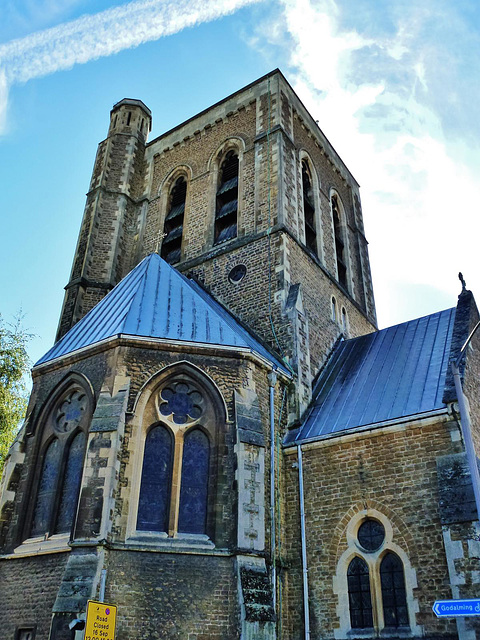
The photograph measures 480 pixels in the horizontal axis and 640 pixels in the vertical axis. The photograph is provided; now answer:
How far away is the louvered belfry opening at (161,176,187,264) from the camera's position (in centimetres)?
2144

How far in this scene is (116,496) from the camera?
432 inches

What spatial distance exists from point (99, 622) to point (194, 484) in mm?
4043

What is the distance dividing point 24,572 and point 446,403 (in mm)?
8842

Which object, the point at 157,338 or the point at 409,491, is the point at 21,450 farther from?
the point at 409,491

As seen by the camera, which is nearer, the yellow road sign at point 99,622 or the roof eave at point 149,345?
the yellow road sign at point 99,622

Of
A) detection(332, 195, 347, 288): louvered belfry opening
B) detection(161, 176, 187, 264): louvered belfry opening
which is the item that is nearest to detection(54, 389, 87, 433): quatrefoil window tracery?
detection(161, 176, 187, 264): louvered belfry opening

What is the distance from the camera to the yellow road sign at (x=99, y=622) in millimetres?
7766

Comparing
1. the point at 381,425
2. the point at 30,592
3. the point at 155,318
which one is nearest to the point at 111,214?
the point at 155,318

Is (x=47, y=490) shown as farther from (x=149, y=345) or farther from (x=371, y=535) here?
(x=371, y=535)

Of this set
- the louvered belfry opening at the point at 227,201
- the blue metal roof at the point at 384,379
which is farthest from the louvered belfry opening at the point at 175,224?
the blue metal roof at the point at 384,379

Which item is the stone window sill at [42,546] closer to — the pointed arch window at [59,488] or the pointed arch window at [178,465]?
the pointed arch window at [59,488]

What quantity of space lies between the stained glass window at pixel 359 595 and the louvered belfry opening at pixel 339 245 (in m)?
12.2

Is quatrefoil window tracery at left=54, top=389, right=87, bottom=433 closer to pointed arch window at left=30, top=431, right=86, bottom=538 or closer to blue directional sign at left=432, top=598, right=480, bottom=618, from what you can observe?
pointed arch window at left=30, top=431, right=86, bottom=538

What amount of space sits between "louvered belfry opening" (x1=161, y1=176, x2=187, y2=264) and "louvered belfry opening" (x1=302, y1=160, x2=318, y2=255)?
4549mm
